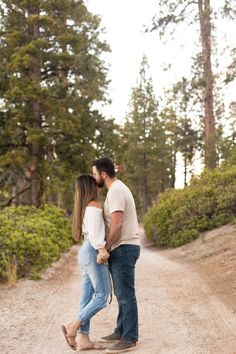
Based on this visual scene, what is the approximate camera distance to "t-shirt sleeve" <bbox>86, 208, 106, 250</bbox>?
17.5ft

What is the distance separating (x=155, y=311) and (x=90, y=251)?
2448mm

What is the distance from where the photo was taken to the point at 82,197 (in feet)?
18.3

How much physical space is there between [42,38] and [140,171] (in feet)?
102

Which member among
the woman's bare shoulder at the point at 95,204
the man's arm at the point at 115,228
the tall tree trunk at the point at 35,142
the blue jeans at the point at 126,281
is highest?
the tall tree trunk at the point at 35,142

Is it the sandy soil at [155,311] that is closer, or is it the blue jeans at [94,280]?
the blue jeans at [94,280]

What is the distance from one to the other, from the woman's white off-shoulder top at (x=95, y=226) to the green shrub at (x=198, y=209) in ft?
33.5

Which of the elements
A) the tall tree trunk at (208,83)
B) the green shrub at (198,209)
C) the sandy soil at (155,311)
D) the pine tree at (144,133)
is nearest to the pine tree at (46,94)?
the tall tree trunk at (208,83)

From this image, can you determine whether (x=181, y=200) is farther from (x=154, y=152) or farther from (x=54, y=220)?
(x=154, y=152)

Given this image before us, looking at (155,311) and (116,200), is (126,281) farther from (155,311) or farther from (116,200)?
(155,311)

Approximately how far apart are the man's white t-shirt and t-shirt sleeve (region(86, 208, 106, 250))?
11cm

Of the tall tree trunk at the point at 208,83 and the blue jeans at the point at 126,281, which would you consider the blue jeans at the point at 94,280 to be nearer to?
the blue jeans at the point at 126,281

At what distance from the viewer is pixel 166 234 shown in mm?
18438

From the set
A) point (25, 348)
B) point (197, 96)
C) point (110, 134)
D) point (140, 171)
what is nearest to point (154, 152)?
point (140, 171)

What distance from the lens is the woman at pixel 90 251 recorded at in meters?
5.41
